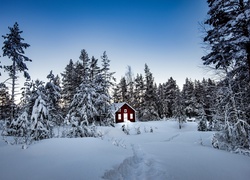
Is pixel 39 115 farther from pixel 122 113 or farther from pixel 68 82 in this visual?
pixel 122 113

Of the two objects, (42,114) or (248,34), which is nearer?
(248,34)

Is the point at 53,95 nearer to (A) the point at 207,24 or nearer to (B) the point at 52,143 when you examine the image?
(B) the point at 52,143

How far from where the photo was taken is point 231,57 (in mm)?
9148

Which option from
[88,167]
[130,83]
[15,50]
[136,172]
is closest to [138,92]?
[130,83]

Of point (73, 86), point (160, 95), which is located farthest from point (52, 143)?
point (160, 95)

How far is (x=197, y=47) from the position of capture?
9719 mm

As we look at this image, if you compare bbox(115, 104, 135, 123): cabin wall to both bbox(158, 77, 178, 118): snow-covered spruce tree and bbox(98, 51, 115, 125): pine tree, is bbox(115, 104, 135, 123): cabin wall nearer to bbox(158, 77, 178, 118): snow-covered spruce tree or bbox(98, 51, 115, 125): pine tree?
bbox(98, 51, 115, 125): pine tree

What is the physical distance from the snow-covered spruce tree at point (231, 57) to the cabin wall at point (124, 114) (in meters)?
28.3

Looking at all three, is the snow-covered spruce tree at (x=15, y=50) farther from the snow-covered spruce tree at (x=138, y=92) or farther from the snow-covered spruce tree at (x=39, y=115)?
the snow-covered spruce tree at (x=138, y=92)

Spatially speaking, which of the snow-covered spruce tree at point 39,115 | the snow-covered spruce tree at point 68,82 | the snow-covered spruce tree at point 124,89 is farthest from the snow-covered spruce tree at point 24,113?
the snow-covered spruce tree at point 124,89

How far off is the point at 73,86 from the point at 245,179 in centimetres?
2995

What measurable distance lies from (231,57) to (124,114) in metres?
30.3

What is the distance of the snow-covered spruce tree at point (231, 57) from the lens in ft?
28.6

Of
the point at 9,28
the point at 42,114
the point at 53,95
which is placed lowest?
the point at 42,114
